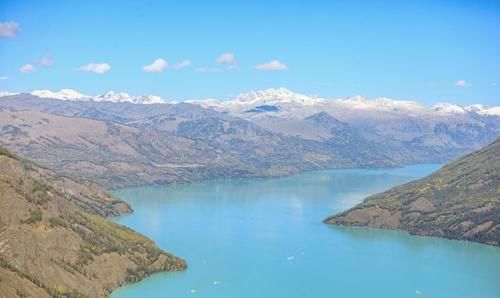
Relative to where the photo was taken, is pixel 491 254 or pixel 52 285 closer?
pixel 52 285

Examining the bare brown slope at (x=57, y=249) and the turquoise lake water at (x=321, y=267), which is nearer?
the bare brown slope at (x=57, y=249)

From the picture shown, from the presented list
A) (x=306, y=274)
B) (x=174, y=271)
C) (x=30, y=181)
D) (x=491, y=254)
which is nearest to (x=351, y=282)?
(x=306, y=274)

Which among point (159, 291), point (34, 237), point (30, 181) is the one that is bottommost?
point (159, 291)

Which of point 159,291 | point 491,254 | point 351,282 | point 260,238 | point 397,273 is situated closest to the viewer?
point 159,291

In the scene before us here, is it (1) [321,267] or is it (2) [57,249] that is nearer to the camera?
(2) [57,249]

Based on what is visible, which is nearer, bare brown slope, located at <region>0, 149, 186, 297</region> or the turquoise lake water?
bare brown slope, located at <region>0, 149, 186, 297</region>

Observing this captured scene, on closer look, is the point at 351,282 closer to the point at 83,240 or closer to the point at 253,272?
the point at 253,272

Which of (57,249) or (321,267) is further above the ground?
(57,249)

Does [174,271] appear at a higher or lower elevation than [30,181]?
lower
